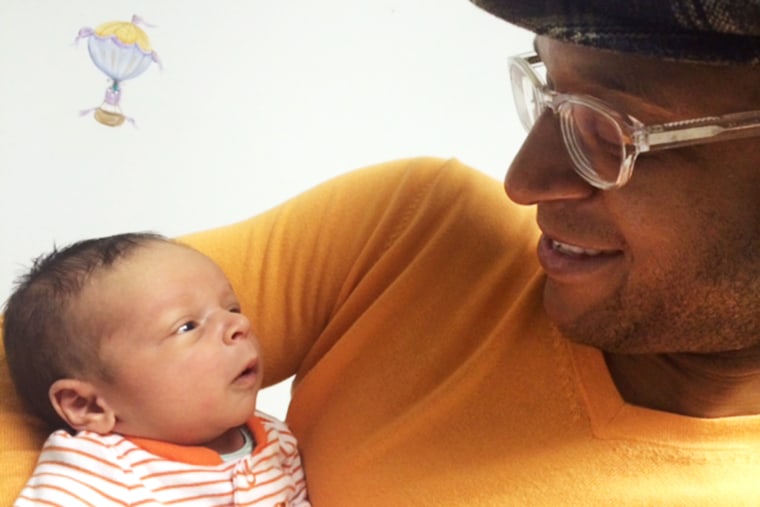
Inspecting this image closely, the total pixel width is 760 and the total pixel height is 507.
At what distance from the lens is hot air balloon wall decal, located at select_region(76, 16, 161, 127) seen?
6.40ft

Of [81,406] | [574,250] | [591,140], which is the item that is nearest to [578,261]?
[574,250]

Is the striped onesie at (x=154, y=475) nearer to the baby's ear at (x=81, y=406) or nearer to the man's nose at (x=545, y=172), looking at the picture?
the baby's ear at (x=81, y=406)

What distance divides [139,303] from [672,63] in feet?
2.13

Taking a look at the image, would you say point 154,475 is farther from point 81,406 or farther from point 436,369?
point 436,369

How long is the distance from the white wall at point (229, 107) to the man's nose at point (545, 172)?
4.03 ft

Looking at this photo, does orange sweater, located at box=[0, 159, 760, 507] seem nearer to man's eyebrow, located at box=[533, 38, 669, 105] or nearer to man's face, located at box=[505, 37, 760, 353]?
man's face, located at box=[505, 37, 760, 353]

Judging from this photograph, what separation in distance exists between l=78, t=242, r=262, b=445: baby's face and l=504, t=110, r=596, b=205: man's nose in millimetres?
395

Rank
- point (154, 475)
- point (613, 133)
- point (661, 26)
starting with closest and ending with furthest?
point (661, 26)
point (613, 133)
point (154, 475)

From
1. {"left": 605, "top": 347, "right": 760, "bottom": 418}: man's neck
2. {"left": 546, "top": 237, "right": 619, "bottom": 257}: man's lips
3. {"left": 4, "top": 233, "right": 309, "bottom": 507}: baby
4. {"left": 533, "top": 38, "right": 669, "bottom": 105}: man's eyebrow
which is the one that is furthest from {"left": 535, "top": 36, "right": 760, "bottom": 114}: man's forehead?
{"left": 4, "top": 233, "right": 309, "bottom": 507}: baby

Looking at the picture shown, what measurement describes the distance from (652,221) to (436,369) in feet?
1.00

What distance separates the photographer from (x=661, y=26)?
2.27ft

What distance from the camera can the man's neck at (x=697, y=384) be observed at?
2.93 ft

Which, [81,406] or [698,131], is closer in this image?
[698,131]

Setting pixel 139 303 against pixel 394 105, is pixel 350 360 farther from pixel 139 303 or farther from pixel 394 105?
pixel 394 105
